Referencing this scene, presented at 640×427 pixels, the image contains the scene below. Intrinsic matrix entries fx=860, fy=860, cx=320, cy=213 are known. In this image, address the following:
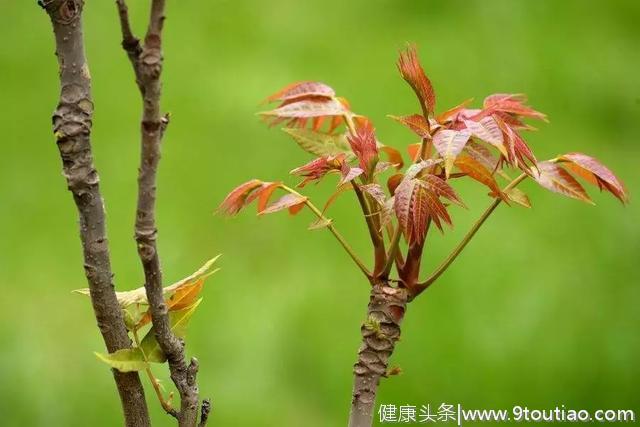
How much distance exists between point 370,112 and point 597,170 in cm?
156

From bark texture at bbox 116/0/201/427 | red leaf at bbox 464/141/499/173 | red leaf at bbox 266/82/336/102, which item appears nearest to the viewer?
bark texture at bbox 116/0/201/427

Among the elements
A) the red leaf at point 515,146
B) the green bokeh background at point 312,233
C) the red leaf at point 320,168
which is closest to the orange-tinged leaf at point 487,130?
the red leaf at point 515,146

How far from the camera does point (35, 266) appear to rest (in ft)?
6.57

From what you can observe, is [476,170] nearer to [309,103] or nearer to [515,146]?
[515,146]

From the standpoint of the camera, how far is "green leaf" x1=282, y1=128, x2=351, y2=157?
823 millimetres

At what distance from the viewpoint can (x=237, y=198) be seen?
2.67 feet

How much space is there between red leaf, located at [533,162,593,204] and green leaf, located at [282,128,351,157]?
18cm

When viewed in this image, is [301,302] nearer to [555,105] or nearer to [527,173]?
[555,105]

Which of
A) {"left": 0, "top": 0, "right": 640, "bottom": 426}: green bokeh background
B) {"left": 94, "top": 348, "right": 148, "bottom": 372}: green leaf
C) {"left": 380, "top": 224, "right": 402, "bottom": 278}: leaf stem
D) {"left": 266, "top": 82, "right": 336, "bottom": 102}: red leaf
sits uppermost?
{"left": 0, "top": 0, "right": 640, "bottom": 426}: green bokeh background

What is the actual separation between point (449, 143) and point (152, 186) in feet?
0.79

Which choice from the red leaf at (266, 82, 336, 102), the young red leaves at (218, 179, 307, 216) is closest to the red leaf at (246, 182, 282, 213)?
the young red leaves at (218, 179, 307, 216)

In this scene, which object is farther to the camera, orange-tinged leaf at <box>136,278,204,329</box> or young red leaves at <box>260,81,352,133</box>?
young red leaves at <box>260,81,352,133</box>

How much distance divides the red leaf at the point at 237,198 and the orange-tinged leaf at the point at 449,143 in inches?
7.6

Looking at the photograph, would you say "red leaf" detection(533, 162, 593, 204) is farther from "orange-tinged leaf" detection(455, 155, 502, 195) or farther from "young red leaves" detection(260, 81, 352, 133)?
"young red leaves" detection(260, 81, 352, 133)
